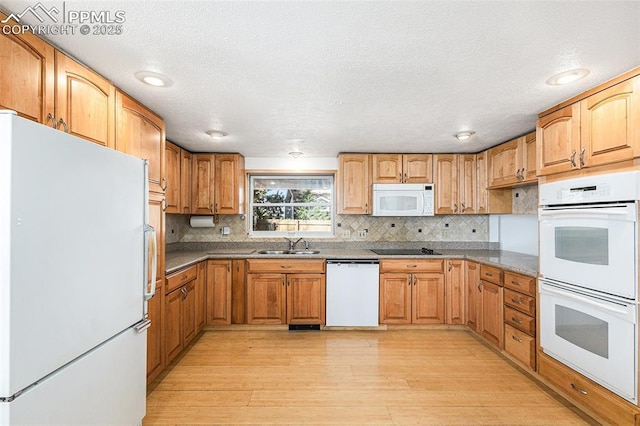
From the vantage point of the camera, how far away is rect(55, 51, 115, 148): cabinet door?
1.56m

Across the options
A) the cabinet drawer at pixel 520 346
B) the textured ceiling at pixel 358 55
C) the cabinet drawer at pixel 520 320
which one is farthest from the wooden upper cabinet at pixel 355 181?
the cabinet drawer at pixel 520 346

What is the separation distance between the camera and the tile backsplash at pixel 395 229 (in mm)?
4254

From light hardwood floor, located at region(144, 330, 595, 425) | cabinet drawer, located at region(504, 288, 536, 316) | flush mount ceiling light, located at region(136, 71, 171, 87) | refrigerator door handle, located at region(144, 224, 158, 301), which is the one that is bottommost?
light hardwood floor, located at region(144, 330, 595, 425)

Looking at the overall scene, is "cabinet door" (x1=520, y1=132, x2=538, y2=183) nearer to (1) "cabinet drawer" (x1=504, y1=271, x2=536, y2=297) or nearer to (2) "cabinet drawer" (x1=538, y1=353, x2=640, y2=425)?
(1) "cabinet drawer" (x1=504, y1=271, x2=536, y2=297)

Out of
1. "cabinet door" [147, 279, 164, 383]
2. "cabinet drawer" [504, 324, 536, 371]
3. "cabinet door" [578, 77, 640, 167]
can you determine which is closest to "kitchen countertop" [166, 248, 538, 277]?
"cabinet door" [147, 279, 164, 383]

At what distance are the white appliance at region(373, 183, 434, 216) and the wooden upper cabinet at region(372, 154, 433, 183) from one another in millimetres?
95

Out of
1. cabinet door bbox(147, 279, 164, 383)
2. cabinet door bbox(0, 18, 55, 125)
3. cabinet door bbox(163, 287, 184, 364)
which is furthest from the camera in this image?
cabinet door bbox(163, 287, 184, 364)

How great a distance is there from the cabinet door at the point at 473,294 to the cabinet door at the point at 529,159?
3.57ft

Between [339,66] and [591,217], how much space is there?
189 cm

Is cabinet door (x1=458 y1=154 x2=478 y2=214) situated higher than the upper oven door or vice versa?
cabinet door (x1=458 y1=154 x2=478 y2=214)

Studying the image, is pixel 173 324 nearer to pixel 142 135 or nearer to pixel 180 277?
pixel 180 277

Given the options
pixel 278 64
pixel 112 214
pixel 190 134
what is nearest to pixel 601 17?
pixel 278 64

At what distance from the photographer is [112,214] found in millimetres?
1484

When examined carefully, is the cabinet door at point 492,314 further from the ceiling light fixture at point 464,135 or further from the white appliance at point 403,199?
the ceiling light fixture at point 464,135
